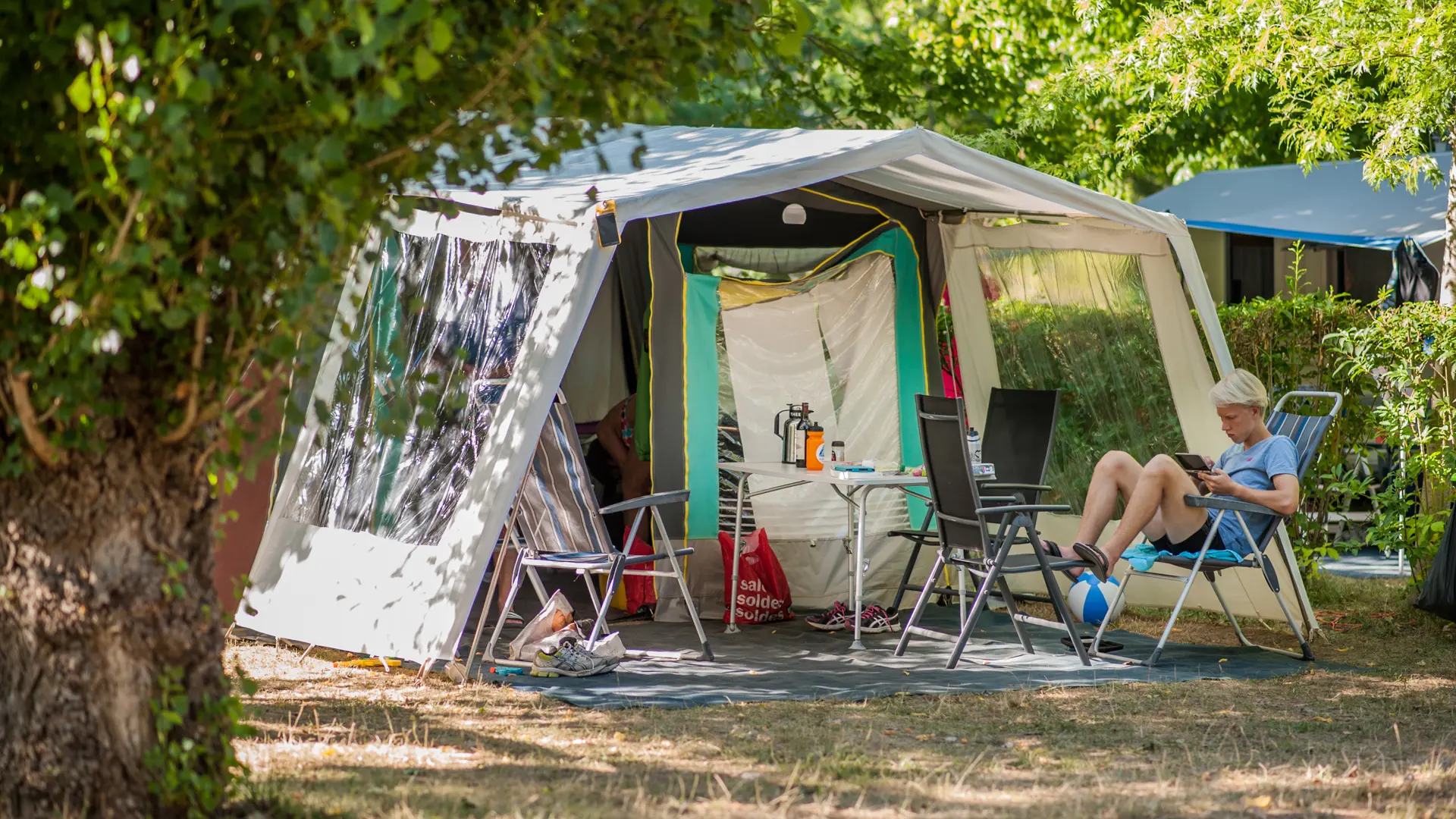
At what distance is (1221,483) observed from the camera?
16.0 feet

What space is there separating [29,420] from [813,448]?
11.4 ft

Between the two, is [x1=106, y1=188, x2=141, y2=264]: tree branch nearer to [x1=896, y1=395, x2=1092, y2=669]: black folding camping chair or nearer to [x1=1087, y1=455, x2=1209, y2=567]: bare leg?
[x1=896, y1=395, x2=1092, y2=669]: black folding camping chair

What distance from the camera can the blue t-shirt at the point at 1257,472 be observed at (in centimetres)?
495

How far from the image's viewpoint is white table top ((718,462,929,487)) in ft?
16.9

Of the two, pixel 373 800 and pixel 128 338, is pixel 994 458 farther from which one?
pixel 128 338

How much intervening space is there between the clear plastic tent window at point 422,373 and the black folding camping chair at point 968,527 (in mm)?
1420

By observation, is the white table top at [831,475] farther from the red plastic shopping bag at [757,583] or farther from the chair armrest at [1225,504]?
the chair armrest at [1225,504]

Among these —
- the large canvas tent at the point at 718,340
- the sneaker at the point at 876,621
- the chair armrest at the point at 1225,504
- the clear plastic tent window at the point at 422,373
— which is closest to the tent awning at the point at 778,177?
the large canvas tent at the point at 718,340

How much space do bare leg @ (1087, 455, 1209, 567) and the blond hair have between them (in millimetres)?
282

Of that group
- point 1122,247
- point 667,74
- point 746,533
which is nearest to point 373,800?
point 667,74

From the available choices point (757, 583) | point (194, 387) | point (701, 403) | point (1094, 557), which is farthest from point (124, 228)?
point (757, 583)

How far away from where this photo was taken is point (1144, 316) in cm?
604

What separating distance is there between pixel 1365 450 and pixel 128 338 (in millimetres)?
5502

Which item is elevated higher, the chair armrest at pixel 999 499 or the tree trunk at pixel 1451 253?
the tree trunk at pixel 1451 253
